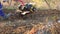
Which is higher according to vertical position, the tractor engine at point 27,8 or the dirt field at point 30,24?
the tractor engine at point 27,8

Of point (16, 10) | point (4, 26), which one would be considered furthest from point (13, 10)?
→ point (4, 26)

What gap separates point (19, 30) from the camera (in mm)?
1190

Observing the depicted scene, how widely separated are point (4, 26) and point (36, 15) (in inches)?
9.6

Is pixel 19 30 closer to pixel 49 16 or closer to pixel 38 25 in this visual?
pixel 38 25

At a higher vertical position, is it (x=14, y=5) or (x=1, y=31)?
(x=14, y=5)

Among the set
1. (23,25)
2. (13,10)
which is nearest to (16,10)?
(13,10)

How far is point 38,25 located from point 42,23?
32 mm

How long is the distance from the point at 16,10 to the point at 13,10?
22 mm

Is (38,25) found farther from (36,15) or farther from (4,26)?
(4,26)

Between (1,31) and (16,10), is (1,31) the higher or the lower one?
the lower one

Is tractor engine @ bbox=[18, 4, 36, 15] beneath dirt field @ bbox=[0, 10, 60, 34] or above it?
above

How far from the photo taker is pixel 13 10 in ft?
4.09

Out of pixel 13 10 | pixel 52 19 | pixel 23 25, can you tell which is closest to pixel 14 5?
pixel 13 10

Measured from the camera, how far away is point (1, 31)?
3.86 feet
